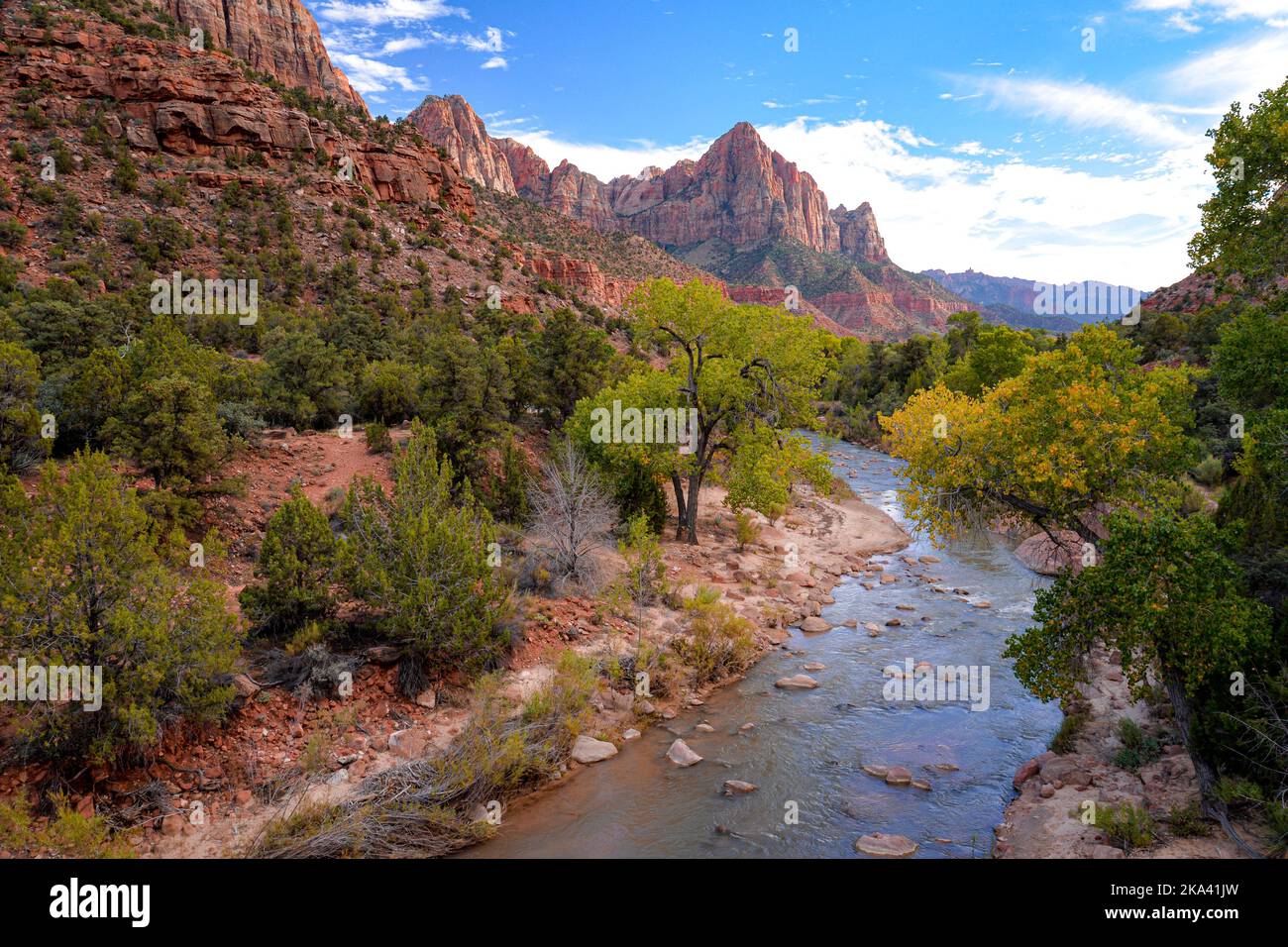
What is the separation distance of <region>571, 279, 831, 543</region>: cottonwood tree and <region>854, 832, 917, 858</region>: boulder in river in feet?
38.0

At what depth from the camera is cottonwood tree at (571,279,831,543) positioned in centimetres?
1992

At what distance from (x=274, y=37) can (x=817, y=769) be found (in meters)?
126

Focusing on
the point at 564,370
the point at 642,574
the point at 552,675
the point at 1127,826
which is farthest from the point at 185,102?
the point at 1127,826

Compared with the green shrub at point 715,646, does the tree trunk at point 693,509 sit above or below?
above

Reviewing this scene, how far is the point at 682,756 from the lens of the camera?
1151 cm

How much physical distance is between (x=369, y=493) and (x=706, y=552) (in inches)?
453

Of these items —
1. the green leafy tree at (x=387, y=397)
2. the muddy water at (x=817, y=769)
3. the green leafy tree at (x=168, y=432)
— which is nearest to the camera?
the muddy water at (x=817, y=769)

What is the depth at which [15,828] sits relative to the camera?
679 cm

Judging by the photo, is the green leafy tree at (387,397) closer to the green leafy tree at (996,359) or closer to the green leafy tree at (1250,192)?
the green leafy tree at (1250,192)

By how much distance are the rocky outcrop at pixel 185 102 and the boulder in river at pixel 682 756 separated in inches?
2268

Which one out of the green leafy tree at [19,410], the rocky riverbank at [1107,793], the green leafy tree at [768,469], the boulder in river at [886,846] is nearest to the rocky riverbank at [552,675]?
the green leafy tree at [768,469]

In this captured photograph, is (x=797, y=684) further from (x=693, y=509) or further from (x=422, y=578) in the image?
(x=422, y=578)

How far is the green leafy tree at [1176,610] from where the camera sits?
7.63 metres
